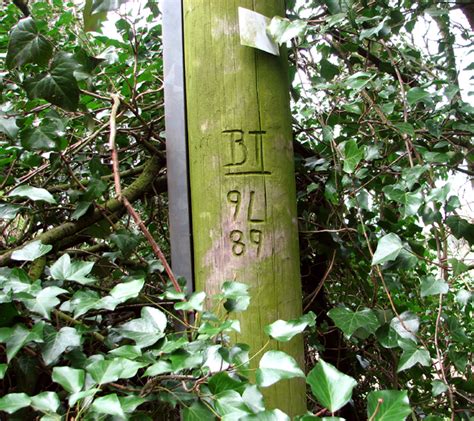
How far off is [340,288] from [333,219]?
311mm

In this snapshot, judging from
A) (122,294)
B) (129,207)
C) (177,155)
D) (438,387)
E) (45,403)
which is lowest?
(438,387)

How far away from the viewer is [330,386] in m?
0.47

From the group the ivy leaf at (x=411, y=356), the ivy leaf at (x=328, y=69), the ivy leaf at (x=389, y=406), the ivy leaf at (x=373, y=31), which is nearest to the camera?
the ivy leaf at (x=389, y=406)

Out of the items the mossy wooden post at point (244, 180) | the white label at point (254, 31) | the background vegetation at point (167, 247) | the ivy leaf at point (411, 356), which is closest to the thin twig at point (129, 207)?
the background vegetation at point (167, 247)

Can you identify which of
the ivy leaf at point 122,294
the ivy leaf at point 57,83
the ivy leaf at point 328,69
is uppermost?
the ivy leaf at point 328,69

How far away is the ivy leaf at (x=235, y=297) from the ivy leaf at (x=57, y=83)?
18.4 inches

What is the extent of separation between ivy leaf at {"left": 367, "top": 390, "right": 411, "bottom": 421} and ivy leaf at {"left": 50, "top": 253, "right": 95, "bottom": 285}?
1.47ft

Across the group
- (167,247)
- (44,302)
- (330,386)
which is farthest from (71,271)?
(167,247)

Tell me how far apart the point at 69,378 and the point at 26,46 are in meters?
0.58

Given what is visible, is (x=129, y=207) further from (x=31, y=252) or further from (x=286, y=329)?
(x=286, y=329)

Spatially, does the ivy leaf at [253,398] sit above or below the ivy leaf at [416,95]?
below

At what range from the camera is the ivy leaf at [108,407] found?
18.8 inches

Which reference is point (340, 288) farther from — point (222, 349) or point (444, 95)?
point (222, 349)

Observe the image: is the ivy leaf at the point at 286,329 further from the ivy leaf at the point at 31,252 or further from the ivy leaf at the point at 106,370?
the ivy leaf at the point at 31,252
